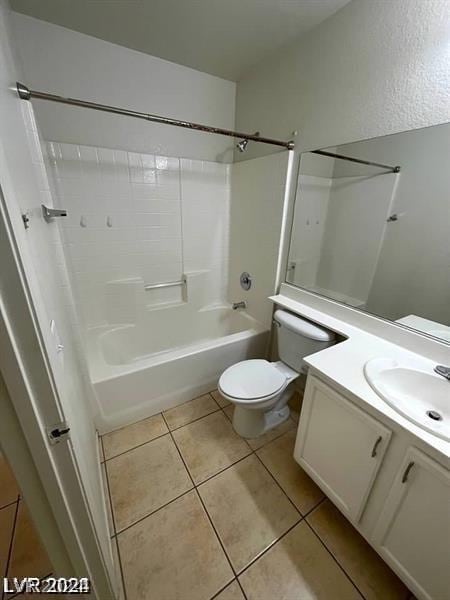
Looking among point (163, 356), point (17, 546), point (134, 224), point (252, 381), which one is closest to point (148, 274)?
point (134, 224)

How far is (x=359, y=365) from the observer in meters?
1.09

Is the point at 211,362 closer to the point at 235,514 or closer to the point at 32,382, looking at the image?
the point at 235,514

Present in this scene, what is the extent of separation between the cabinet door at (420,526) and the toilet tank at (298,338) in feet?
2.23

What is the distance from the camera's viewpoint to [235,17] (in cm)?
132

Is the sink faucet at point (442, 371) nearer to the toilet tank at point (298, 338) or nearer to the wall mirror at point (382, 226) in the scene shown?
the wall mirror at point (382, 226)

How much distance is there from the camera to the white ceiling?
1.24 meters

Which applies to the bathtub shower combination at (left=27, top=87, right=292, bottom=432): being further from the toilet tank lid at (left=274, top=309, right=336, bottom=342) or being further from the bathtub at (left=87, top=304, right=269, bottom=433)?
the toilet tank lid at (left=274, top=309, right=336, bottom=342)

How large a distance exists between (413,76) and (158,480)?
89.9 inches

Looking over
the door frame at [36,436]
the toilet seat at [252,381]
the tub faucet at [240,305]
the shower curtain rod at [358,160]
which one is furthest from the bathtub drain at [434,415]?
the tub faucet at [240,305]

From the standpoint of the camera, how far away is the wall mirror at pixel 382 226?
110 cm

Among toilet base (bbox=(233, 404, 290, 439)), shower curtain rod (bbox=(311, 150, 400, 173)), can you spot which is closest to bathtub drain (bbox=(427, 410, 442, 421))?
toilet base (bbox=(233, 404, 290, 439))

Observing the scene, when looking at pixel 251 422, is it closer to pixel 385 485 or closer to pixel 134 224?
pixel 385 485

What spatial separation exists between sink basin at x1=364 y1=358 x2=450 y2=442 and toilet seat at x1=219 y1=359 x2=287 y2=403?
56 centimetres

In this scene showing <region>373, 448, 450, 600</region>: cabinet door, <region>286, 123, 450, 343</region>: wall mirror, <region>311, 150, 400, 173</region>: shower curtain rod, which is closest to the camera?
<region>373, 448, 450, 600</region>: cabinet door
